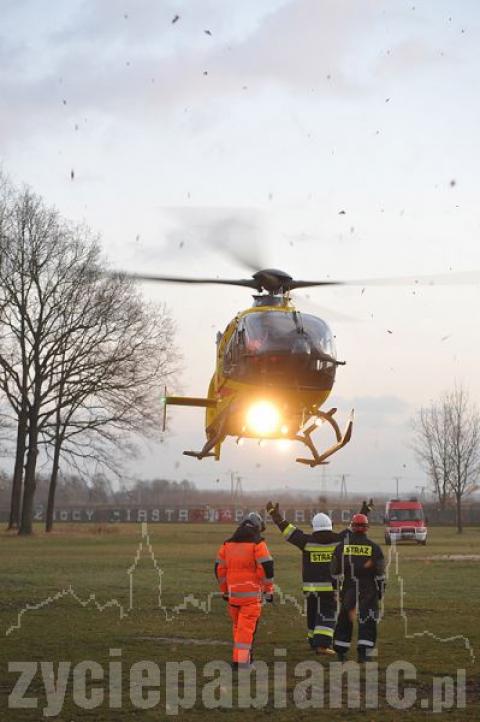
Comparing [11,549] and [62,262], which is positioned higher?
→ [62,262]

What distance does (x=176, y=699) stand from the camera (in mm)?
10836

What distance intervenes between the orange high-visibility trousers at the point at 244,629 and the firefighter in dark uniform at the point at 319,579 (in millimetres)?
1412

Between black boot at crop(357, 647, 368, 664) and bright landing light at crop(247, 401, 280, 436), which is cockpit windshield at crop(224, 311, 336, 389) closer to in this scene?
bright landing light at crop(247, 401, 280, 436)

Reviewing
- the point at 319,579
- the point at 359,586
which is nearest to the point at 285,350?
the point at 319,579

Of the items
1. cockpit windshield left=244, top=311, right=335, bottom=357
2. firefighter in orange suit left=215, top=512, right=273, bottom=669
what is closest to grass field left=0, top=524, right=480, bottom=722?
firefighter in orange suit left=215, top=512, right=273, bottom=669

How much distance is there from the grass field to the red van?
16823 mm

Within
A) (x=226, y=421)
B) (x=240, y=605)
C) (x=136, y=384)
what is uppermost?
(x=136, y=384)

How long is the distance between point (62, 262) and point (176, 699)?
133 ft

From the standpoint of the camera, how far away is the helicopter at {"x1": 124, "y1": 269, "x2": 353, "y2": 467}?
18172 mm

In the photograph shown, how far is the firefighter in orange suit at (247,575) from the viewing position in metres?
13.1

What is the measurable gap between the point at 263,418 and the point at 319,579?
5358 mm

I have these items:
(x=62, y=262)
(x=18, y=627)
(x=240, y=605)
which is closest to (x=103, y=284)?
(x=62, y=262)

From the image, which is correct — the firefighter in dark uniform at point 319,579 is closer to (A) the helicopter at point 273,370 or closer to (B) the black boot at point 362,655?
(B) the black boot at point 362,655

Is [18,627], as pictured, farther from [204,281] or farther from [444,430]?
[444,430]
